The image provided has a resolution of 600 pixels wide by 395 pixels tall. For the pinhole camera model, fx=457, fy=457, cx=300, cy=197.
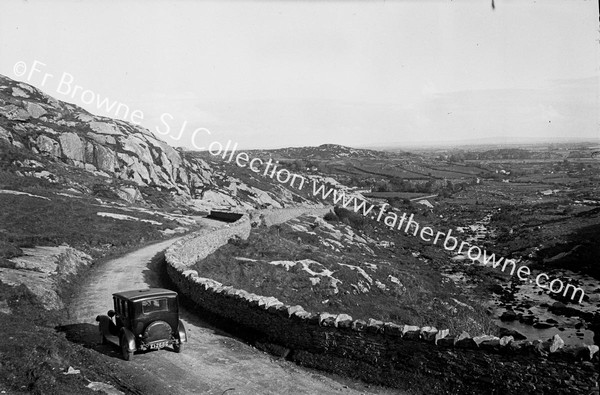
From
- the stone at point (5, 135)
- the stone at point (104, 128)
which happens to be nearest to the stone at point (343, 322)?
the stone at point (5, 135)

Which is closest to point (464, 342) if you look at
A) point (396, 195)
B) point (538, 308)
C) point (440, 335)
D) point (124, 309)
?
point (440, 335)

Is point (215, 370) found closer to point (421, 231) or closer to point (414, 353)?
point (414, 353)

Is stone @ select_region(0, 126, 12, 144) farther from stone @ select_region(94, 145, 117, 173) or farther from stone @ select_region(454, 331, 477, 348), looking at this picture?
stone @ select_region(454, 331, 477, 348)

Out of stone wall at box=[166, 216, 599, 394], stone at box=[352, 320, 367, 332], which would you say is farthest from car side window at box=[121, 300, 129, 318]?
stone at box=[352, 320, 367, 332]

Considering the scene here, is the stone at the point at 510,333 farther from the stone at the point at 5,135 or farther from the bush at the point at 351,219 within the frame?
the stone at the point at 5,135

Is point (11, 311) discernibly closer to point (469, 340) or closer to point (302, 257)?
point (469, 340)

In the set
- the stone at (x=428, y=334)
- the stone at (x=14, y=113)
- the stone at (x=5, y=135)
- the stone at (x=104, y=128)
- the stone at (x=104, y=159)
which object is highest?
the stone at (x=14, y=113)
